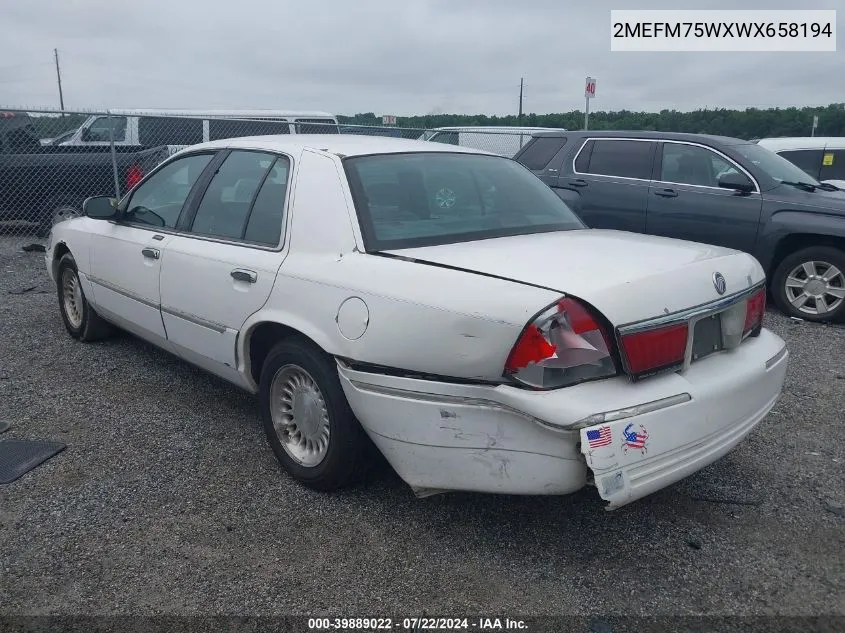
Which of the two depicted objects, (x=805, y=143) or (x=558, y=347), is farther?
(x=805, y=143)

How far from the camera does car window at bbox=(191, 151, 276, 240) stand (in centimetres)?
366

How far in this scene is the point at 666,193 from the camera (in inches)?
284

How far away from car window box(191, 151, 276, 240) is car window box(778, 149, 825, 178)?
889 centimetres

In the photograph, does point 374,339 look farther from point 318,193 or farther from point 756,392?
point 756,392

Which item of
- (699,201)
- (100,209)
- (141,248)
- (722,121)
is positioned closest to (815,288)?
(699,201)

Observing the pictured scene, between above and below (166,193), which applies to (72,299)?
below

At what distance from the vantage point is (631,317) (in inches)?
98.0

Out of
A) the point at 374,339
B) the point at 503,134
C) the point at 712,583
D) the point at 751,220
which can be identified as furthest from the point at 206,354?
the point at 503,134

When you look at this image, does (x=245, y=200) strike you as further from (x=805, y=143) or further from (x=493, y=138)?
(x=493, y=138)

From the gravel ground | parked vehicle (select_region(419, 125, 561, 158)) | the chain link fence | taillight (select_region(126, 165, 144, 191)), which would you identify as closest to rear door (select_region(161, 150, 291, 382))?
the gravel ground

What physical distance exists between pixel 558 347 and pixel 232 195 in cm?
212

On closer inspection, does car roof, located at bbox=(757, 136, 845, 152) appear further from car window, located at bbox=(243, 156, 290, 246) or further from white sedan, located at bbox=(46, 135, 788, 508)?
car window, located at bbox=(243, 156, 290, 246)

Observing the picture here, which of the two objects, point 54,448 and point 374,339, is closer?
point 374,339

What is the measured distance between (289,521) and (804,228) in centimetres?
552
